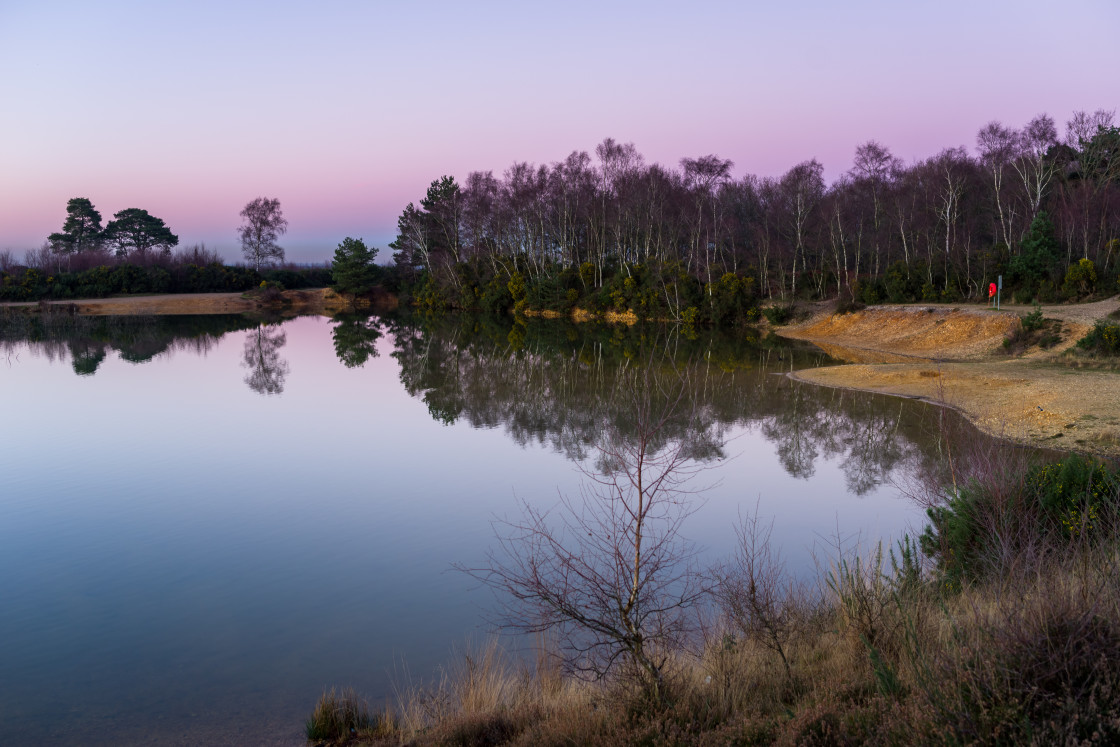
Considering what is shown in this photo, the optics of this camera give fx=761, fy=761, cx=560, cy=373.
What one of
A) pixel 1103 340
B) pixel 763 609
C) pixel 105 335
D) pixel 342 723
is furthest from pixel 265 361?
pixel 763 609

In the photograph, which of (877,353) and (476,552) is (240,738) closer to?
(476,552)

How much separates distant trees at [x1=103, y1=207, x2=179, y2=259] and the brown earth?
92.7m

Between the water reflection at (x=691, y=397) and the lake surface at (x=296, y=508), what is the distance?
0.44 ft

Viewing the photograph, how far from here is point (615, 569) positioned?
6277 mm

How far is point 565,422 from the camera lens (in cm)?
1953

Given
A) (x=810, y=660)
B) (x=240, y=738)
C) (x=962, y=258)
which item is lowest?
(x=240, y=738)

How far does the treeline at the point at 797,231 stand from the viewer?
40.4 metres

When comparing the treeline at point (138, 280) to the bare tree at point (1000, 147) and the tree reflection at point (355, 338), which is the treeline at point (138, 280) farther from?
the bare tree at point (1000, 147)

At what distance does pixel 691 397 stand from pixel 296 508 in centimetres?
971

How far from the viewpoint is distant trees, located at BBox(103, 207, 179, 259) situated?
101 metres

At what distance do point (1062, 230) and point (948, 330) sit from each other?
13.6 metres

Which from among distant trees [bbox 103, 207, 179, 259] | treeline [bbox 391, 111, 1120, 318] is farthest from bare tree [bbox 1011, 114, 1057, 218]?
distant trees [bbox 103, 207, 179, 259]

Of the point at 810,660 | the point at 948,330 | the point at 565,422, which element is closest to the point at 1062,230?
the point at 948,330

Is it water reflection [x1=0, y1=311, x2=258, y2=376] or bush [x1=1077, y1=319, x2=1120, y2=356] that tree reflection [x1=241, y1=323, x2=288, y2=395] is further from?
bush [x1=1077, y1=319, x2=1120, y2=356]
